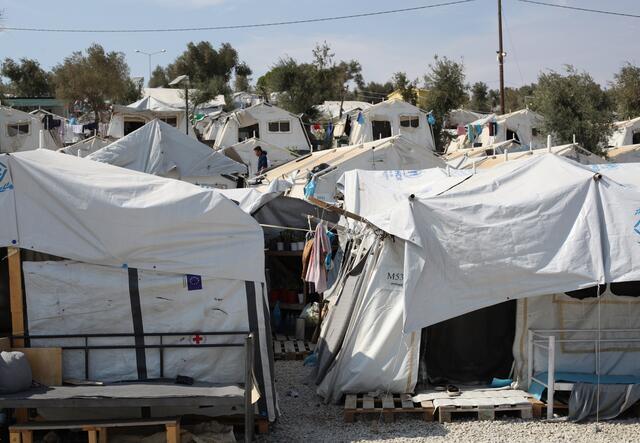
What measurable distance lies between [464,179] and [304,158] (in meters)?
15.4

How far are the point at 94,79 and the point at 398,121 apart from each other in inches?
739

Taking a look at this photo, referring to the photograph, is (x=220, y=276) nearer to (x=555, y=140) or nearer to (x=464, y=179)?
(x=464, y=179)

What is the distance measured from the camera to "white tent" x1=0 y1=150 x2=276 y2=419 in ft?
24.6

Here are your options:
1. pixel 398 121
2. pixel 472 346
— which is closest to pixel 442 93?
pixel 398 121

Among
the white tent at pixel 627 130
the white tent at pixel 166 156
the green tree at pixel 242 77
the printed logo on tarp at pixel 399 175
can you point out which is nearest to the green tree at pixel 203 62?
the green tree at pixel 242 77

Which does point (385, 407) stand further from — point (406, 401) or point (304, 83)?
point (304, 83)

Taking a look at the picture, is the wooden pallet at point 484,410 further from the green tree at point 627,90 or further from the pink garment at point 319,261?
the green tree at point 627,90

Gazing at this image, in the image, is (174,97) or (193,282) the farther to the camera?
(174,97)

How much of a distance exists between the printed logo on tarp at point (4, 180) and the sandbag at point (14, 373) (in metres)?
1.66

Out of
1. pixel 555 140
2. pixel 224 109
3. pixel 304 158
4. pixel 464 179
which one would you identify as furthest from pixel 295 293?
pixel 224 109

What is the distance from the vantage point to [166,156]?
819 inches

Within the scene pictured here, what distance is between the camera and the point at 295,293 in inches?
512

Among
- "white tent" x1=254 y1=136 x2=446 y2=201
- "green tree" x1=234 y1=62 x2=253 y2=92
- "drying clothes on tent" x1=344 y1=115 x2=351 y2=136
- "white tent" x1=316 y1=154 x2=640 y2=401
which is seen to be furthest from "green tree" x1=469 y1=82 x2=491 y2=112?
"white tent" x1=316 y1=154 x2=640 y2=401

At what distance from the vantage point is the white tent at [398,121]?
38531 mm
